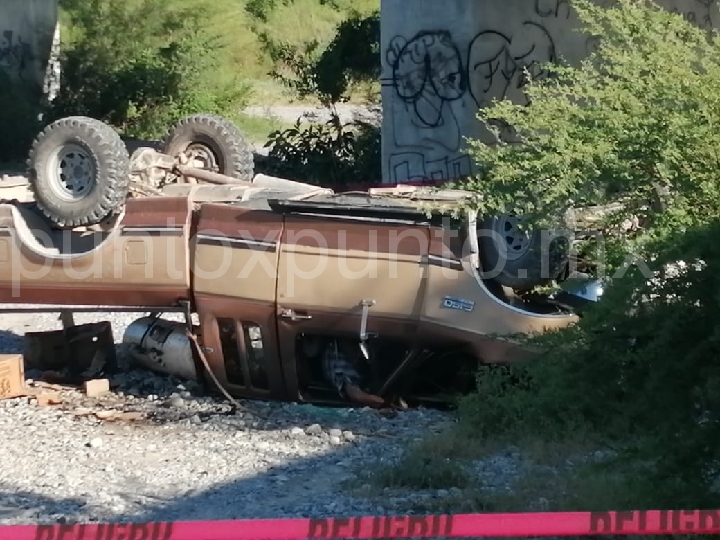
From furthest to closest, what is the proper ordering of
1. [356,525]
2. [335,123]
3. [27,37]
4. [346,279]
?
[27,37] < [335,123] < [346,279] < [356,525]

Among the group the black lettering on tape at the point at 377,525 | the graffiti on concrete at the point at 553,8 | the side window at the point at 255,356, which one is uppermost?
the graffiti on concrete at the point at 553,8

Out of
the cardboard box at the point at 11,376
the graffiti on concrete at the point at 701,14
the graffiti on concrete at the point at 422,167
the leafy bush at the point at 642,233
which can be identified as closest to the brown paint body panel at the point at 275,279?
the cardboard box at the point at 11,376

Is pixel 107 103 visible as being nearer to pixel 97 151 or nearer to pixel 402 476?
pixel 97 151

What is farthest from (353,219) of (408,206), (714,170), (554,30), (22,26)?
(22,26)

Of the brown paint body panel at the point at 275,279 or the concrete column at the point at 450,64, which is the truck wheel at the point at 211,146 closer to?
the brown paint body panel at the point at 275,279

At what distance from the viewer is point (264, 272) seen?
355 inches

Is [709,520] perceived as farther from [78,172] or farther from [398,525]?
[78,172]

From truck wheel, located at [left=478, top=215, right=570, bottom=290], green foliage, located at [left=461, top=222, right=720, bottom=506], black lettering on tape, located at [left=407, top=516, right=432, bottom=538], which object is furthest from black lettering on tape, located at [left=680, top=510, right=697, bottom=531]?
truck wheel, located at [left=478, top=215, right=570, bottom=290]

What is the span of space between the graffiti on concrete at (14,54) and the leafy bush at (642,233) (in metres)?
25.3

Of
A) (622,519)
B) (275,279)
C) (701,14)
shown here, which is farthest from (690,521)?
(701,14)

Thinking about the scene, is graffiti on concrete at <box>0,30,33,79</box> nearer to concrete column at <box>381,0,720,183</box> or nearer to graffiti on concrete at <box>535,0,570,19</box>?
concrete column at <box>381,0,720,183</box>

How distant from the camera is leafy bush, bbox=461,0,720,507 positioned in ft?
16.5

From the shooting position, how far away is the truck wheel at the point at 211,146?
1084 cm

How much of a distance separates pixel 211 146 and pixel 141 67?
18.6 m
